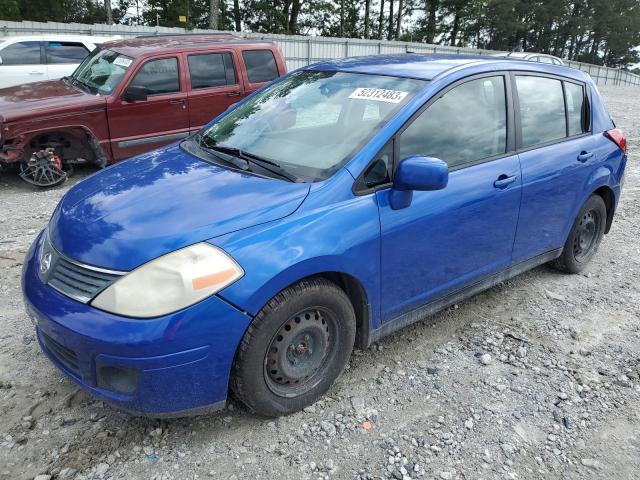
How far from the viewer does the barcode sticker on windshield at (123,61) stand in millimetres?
7098

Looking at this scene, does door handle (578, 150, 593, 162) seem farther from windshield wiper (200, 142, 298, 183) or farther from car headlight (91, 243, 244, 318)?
car headlight (91, 243, 244, 318)

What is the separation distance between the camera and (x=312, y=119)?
3297 millimetres

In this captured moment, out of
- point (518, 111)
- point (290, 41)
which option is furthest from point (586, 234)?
point (290, 41)

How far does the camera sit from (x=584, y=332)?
3.72 m

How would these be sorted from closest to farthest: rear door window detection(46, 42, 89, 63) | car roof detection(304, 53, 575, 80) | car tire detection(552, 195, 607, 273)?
car roof detection(304, 53, 575, 80)
car tire detection(552, 195, 607, 273)
rear door window detection(46, 42, 89, 63)

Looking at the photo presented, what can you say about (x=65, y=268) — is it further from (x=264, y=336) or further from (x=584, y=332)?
(x=584, y=332)

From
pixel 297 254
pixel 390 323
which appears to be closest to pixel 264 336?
pixel 297 254

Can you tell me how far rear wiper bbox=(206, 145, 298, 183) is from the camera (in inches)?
110

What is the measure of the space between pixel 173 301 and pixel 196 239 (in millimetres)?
301

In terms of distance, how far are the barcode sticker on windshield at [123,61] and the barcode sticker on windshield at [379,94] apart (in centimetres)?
495

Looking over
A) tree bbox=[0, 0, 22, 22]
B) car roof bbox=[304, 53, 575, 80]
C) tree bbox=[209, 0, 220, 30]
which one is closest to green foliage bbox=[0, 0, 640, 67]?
tree bbox=[0, 0, 22, 22]

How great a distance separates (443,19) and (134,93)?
4505cm

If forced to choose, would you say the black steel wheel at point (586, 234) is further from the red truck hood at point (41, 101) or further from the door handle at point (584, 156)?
the red truck hood at point (41, 101)

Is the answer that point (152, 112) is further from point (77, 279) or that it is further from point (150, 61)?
point (77, 279)
